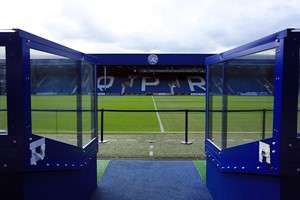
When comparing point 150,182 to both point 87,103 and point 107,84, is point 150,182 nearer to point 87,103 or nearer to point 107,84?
point 87,103

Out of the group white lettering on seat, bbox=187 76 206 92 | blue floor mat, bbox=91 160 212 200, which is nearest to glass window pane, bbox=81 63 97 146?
blue floor mat, bbox=91 160 212 200

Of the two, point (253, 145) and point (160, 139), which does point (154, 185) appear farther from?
point (160, 139)

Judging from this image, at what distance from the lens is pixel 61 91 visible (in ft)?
11.5

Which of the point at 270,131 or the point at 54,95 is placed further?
the point at 54,95

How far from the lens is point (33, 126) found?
2.21 m

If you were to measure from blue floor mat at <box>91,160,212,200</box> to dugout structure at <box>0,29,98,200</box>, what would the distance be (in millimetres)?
786

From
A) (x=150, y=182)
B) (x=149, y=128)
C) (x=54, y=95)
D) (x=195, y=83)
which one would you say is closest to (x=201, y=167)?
(x=150, y=182)

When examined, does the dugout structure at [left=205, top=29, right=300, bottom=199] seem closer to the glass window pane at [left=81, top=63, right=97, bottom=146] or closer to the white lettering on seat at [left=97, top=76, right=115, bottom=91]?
the glass window pane at [left=81, top=63, right=97, bottom=146]

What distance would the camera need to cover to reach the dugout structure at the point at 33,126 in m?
1.97

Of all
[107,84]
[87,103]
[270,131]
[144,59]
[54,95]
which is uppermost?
[144,59]

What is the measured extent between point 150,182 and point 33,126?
2.89 m

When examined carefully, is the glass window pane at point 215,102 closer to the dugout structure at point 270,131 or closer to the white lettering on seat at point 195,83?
the dugout structure at point 270,131

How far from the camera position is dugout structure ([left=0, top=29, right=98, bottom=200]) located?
6.46 feet

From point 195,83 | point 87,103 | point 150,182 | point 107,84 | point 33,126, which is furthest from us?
point 195,83
